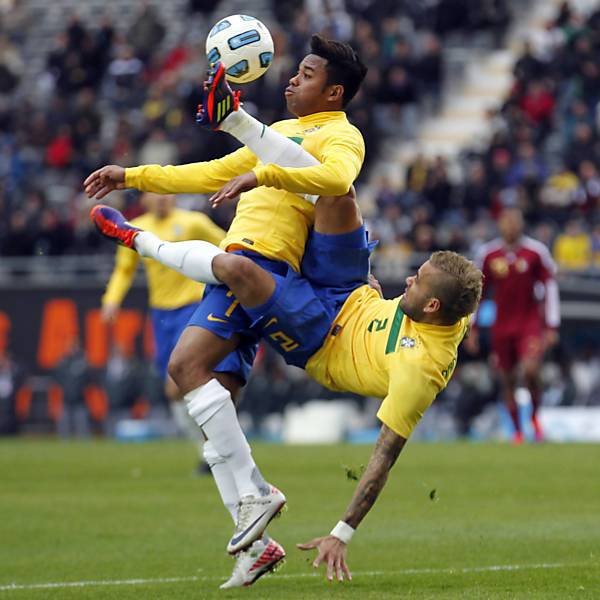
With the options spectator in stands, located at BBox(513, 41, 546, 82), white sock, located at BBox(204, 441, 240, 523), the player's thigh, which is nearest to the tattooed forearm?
white sock, located at BBox(204, 441, 240, 523)

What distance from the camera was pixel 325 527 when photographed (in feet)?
32.5

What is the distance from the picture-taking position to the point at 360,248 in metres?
8.16

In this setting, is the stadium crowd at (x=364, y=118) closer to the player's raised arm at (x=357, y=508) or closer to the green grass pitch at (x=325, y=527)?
the green grass pitch at (x=325, y=527)

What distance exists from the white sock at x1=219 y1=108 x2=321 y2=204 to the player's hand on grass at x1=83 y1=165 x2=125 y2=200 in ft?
2.27

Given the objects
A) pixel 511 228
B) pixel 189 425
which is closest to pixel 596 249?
pixel 511 228

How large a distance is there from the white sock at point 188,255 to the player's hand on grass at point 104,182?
0.36 meters

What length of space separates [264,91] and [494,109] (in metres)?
4.08

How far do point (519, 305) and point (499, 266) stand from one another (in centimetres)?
55

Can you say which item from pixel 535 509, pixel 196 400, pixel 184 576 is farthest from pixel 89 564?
pixel 535 509

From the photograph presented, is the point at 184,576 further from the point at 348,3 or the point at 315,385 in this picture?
the point at 348,3

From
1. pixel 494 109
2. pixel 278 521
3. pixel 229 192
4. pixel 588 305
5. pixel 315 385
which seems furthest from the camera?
pixel 494 109

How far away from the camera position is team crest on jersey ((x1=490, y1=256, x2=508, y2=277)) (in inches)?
682

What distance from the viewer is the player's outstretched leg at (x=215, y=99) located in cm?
735

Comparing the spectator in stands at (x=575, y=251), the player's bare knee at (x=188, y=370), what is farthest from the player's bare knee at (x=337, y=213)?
the spectator in stands at (x=575, y=251)
